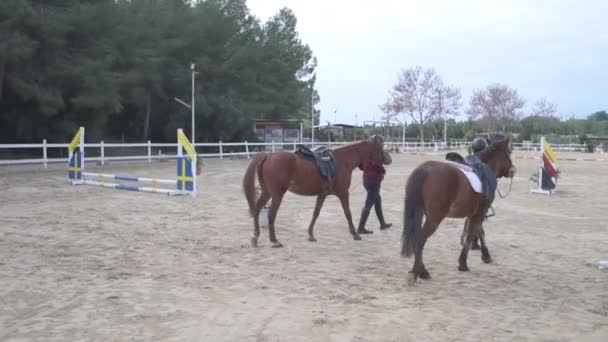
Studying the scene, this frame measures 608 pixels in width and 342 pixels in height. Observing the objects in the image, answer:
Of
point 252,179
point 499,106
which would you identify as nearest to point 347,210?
point 252,179

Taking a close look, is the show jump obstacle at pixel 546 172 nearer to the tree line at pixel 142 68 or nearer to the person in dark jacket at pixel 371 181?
the person in dark jacket at pixel 371 181

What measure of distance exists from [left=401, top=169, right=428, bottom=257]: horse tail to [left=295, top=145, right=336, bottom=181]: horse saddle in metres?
2.18

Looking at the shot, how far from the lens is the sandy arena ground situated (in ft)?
12.7

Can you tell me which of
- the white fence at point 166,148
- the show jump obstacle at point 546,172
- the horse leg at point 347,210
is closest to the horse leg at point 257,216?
the horse leg at point 347,210

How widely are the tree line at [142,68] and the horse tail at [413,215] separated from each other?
19.1 metres

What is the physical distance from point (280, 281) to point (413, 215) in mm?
1546

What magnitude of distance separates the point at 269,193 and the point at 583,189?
12.1 meters

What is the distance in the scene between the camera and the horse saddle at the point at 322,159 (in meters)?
7.38

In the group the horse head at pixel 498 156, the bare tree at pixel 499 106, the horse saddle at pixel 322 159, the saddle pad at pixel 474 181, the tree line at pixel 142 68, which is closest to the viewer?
the saddle pad at pixel 474 181

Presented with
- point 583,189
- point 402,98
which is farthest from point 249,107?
point 583,189

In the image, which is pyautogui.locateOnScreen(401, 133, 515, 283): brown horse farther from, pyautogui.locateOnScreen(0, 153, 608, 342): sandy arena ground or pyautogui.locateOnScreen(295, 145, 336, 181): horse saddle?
pyautogui.locateOnScreen(295, 145, 336, 181): horse saddle

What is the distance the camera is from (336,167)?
300 inches

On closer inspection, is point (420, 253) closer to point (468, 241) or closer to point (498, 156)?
point (468, 241)

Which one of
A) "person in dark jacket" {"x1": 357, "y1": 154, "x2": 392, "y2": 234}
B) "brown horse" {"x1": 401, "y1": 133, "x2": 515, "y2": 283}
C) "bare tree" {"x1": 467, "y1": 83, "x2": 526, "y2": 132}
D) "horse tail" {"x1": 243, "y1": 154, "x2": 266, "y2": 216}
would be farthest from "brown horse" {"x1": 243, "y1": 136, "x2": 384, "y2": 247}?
"bare tree" {"x1": 467, "y1": 83, "x2": 526, "y2": 132}
